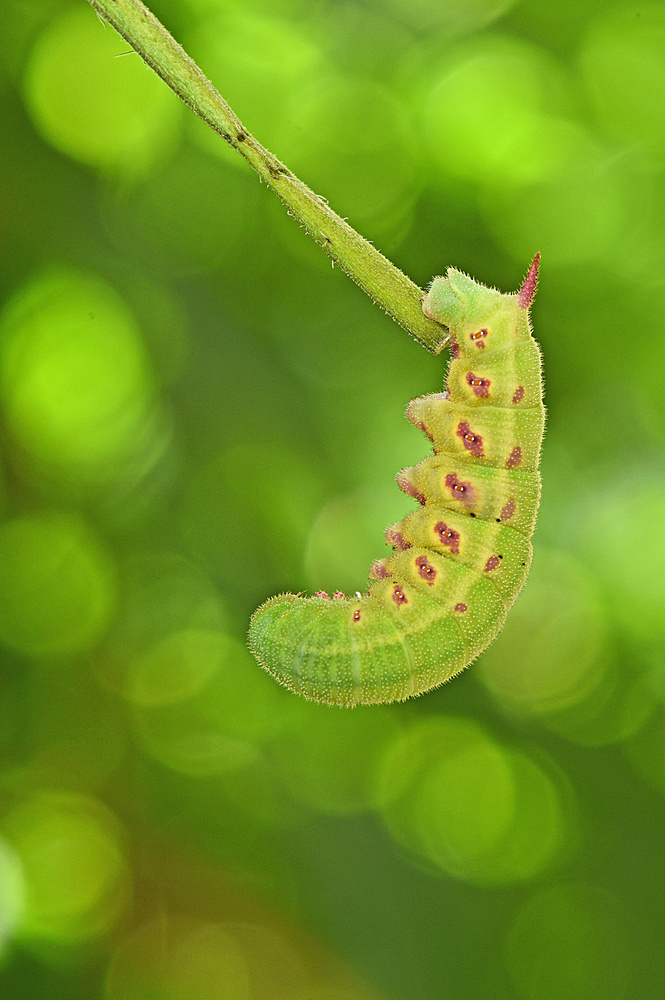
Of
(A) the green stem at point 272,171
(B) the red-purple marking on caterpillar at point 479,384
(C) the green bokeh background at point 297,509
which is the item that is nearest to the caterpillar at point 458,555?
(B) the red-purple marking on caterpillar at point 479,384

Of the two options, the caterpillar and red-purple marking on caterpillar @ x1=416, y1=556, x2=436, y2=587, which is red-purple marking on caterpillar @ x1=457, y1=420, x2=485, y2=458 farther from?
red-purple marking on caterpillar @ x1=416, y1=556, x2=436, y2=587

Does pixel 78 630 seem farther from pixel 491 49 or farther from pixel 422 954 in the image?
pixel 491 49

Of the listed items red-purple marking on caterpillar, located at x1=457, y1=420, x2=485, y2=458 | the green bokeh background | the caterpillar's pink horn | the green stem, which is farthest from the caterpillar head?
the green bokeh background

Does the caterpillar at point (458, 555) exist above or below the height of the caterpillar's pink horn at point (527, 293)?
below

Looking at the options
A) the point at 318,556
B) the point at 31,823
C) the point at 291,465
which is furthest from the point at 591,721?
the point at 31,823

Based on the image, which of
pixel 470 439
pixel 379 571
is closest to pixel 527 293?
pixel 470 439

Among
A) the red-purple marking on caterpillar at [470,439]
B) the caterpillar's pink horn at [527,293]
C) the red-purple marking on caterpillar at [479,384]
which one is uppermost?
the caterpillar's pink horn at [527,293]

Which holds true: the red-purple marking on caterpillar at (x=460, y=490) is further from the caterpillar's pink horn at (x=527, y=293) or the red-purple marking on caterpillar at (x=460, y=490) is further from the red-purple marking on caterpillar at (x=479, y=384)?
the caterpillar's pink horn at (x=527, y=293)
